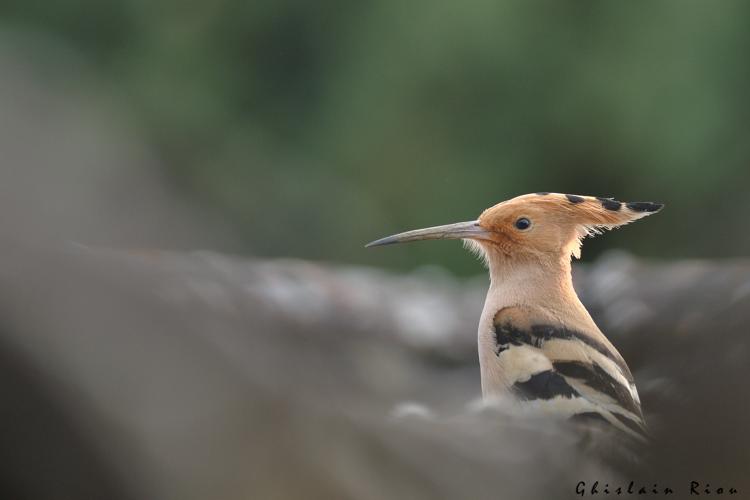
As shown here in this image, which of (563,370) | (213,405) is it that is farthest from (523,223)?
(213,405)

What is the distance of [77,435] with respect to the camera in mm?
386

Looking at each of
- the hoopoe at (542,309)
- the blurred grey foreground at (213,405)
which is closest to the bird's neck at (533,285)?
the hoopoe at (542,309)

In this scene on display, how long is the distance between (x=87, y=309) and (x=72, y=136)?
68.0 inches

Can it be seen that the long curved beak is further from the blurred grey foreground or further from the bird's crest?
the blurred grey foreground

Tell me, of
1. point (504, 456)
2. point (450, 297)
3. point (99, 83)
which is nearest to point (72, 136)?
point (99, 83)

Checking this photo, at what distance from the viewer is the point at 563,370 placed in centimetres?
90

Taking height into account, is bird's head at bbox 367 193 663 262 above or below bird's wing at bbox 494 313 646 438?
above

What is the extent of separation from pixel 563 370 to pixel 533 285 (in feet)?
0.56

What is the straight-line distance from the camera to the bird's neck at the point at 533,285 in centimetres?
103

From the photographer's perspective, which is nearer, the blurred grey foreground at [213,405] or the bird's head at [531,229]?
the blurred grey foreground at [213,405]

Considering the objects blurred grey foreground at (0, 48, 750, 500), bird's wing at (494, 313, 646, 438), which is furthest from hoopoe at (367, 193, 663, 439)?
blurred grey foreground at (0, 48, 750, 500)

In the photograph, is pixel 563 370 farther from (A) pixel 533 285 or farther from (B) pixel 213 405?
(B) pixel 213 405

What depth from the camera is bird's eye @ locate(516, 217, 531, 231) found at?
1.07 meters

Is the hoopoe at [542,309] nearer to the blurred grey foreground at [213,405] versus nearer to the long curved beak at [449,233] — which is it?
the long curved beak at [449,233]
